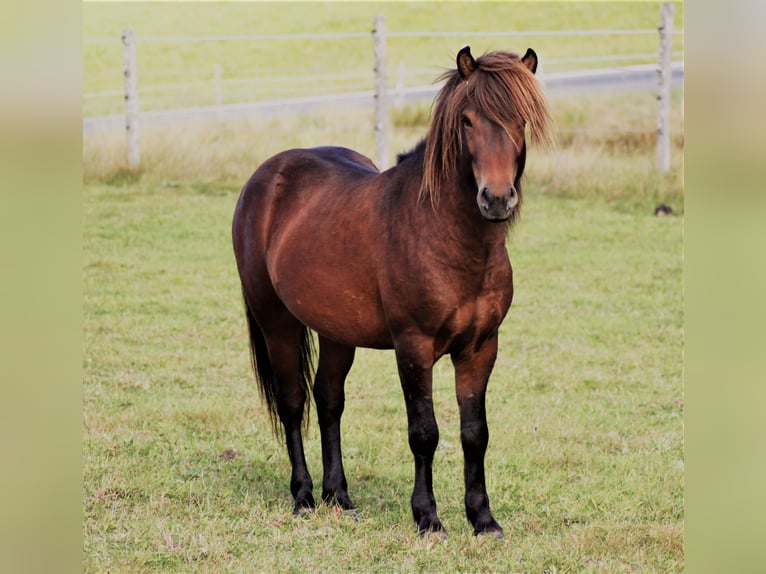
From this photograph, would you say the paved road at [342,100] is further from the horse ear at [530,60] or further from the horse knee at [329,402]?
the horse ear at [530,60]

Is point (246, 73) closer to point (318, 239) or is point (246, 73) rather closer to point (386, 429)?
point (386, 429)

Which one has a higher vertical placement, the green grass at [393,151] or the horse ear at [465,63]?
the green grass at [393,151]

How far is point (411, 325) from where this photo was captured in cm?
410

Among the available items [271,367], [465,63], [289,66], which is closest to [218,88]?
[289,66]

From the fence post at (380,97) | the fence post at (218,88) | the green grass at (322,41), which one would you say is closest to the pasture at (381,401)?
the fence post at (380,97)

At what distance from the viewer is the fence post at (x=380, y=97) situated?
13.1 meters

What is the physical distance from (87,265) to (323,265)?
645 centimetres

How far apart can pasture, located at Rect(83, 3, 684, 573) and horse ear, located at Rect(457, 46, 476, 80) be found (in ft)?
3.15

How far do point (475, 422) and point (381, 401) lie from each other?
243cm

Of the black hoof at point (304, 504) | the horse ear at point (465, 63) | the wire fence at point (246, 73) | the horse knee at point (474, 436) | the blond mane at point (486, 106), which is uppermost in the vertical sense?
the wire fence at point (246, 73)

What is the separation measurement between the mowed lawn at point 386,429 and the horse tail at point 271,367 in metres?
0.42

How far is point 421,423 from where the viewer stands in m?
4.20
